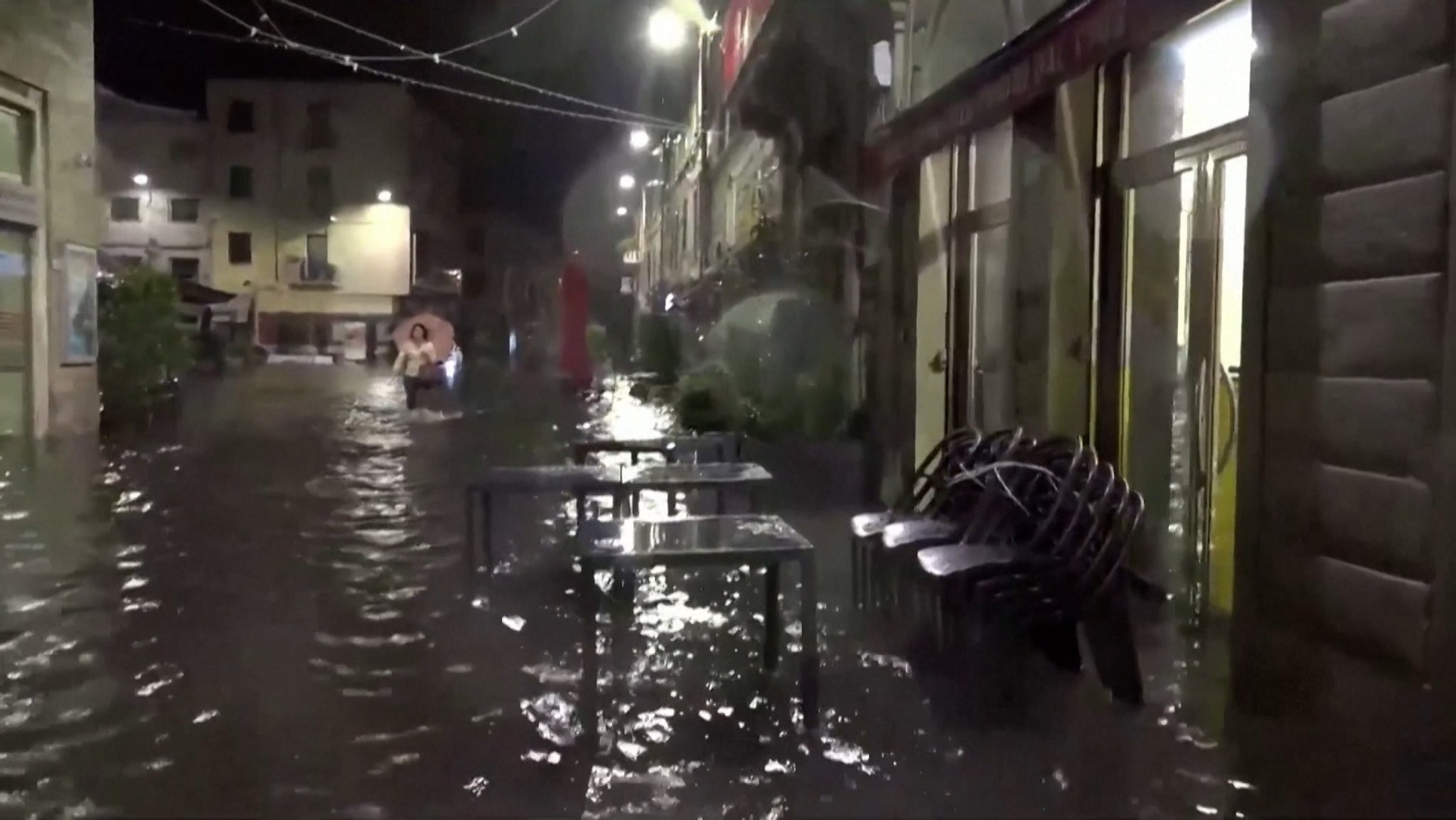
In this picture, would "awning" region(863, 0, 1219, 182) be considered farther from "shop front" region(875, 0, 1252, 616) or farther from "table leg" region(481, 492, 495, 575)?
"table leg" region(481, 492, 495, 575)

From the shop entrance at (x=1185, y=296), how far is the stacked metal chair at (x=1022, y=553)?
42.9 inches

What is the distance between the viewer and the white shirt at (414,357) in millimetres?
→ 24859

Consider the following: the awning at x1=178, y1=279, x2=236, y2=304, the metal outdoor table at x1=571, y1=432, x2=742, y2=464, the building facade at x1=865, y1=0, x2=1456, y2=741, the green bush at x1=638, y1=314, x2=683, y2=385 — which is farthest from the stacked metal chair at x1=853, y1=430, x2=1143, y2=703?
the awning at x1=178, y1=279, x2=236, y2=304

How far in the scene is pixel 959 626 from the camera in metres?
5.91

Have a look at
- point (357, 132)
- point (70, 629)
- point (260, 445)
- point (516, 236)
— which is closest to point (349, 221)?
point (357, 132)

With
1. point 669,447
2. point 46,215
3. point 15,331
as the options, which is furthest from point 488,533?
point 46,215

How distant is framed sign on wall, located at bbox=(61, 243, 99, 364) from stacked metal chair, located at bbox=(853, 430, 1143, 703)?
47.4ft

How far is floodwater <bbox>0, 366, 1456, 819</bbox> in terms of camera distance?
4.64m

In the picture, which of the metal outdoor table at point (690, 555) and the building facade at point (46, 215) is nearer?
the metal outdoor table at point (690, 555)

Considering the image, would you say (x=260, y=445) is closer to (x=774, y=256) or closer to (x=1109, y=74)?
(x=774, y=256)

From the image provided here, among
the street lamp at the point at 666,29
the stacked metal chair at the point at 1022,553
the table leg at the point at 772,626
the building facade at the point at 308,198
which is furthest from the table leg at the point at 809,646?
the building facade at the point at 308,198

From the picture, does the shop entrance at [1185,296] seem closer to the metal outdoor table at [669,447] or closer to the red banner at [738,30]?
the metal outdoor table at [669,447]

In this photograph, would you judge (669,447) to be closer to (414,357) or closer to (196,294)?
(414,357)

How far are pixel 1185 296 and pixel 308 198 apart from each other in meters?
52.7
